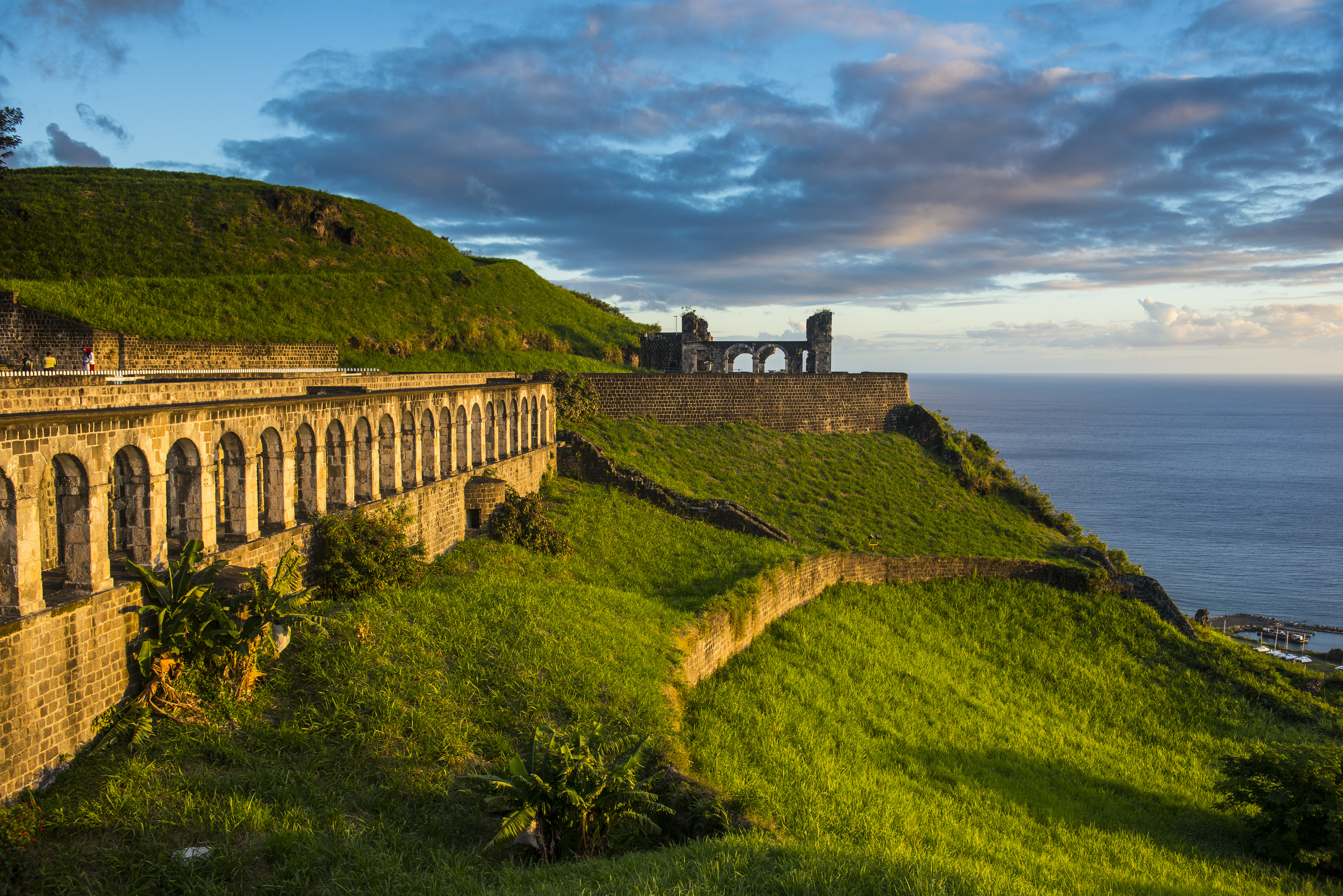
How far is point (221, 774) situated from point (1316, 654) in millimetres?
47681

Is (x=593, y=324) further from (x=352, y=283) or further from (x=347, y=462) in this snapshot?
(x=347, y=462)

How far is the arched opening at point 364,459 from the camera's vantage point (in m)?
15.2

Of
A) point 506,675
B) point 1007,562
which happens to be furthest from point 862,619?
point 506,675

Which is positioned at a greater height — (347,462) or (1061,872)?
(347,462)

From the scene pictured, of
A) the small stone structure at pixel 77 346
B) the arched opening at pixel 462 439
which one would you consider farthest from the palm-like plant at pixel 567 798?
the small stone structure at pixel 77 346

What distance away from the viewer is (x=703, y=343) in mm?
46750

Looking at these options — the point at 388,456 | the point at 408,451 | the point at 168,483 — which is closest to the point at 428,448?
the point at 408,451

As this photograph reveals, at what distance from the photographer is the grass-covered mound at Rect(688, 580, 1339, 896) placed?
35.6 feet

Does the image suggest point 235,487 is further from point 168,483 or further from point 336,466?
point 336,466

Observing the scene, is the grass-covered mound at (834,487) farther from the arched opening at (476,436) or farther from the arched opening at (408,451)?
the arched opening at (408,451)

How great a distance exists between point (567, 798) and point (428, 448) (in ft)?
37.2

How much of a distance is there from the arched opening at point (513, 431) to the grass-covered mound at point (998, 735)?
9908mm

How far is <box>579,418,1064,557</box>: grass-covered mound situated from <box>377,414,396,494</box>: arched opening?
39.8 ft

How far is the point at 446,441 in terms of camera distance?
63.2ft
